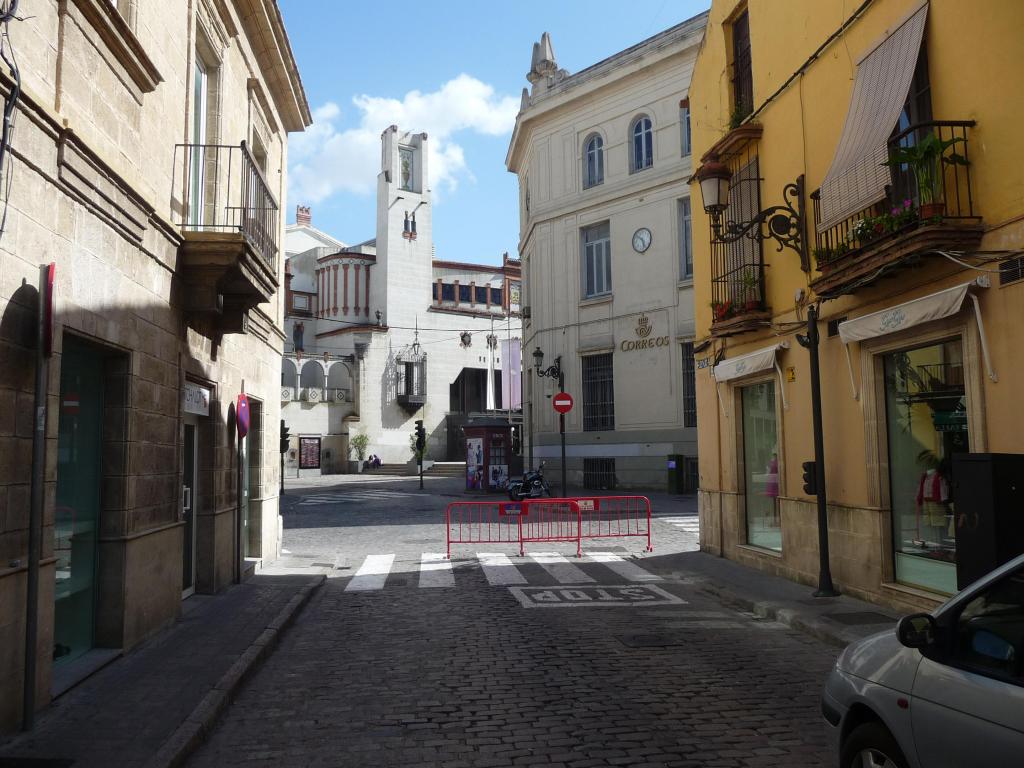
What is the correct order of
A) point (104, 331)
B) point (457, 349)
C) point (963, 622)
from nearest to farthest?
point (963, 622)
point (104, 331)
point (457, 349)

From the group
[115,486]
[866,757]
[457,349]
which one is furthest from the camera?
[457,349]

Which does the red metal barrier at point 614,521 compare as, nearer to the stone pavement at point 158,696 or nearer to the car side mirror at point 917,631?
the stone pavement at point 158,696

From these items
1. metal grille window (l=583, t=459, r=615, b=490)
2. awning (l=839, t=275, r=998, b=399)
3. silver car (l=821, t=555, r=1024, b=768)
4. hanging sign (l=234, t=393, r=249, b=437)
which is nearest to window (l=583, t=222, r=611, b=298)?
metal grille window (l=583, t=459, r=615, b=490)

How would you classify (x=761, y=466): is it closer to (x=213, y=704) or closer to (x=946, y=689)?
(x=213, y=704)

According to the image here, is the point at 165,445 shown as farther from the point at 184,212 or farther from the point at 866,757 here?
the point at 866,757

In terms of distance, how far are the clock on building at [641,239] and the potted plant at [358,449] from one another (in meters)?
25.2

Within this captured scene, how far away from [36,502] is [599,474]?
25938 millimetres

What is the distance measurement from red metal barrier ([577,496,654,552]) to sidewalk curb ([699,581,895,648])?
4.82 meters

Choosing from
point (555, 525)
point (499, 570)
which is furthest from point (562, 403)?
point (499, 570)

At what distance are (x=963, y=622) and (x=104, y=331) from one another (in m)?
6.44

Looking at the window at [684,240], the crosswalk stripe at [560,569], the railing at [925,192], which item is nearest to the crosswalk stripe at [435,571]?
the crosswalk stripe at [560,569]

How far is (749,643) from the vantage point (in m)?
8.12

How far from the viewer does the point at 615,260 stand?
30.6 m

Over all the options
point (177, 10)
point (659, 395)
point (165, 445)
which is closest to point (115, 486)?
point (165, 445)
